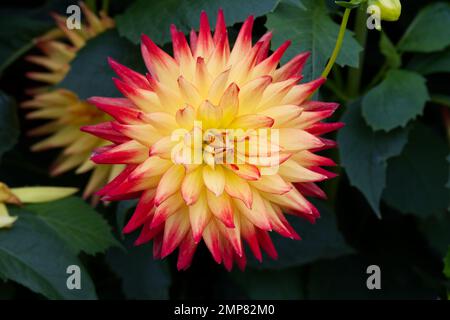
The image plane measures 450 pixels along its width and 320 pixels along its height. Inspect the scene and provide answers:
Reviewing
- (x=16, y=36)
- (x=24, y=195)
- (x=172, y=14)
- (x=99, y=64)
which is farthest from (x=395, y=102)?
(x=16, y=36)

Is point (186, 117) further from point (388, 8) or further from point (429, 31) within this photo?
point (429, 31)

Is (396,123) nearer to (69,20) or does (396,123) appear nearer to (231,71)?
(231,71)

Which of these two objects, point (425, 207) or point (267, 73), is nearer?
point (267, 73)

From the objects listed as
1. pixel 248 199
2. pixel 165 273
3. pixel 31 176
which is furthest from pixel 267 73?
pixel 31 176

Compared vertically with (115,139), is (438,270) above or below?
below

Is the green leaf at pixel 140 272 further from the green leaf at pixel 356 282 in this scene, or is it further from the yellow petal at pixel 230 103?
the yellow petal at pixel 230 103

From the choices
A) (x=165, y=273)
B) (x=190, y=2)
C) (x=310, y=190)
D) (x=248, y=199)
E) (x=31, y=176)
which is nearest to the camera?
(x=248, y=199)

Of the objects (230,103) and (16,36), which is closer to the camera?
(230,103)
